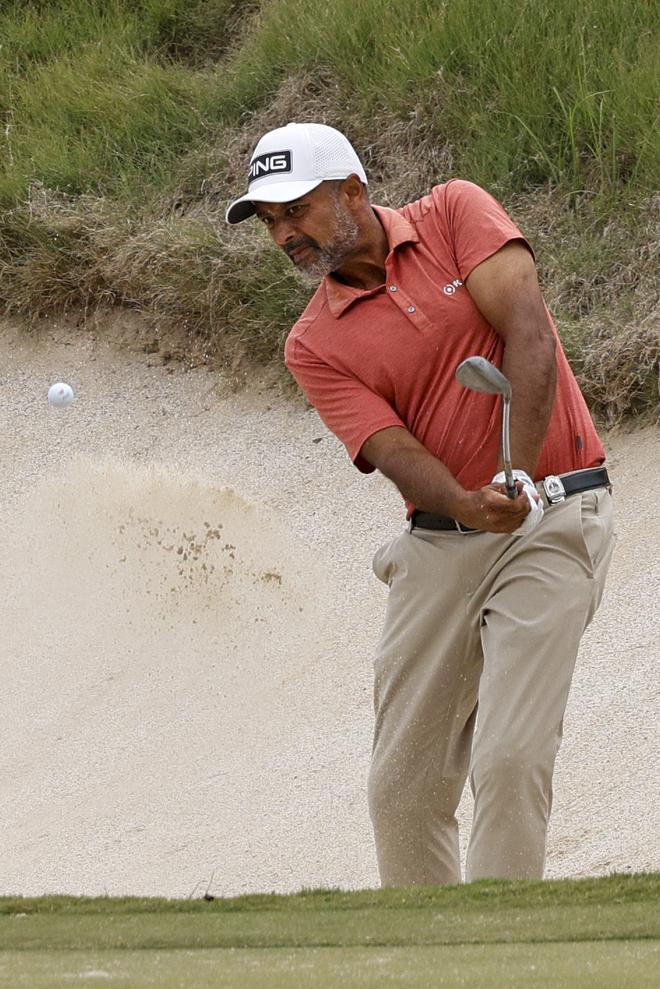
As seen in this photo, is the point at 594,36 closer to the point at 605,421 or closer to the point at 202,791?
the point at 605,421

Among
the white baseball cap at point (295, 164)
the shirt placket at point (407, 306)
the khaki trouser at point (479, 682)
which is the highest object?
the white baseball cap at point (295, 164)

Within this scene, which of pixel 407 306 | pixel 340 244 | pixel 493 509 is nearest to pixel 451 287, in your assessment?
pixel 407 306

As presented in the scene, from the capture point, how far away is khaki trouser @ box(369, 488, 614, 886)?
3.35m

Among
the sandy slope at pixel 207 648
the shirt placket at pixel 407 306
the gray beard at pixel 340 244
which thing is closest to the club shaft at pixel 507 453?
the shirt placket at pixel 407 306

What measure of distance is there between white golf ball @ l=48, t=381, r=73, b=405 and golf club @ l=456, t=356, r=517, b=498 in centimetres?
539

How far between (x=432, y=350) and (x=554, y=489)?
0.39 meters

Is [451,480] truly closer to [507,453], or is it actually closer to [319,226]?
[507,453]

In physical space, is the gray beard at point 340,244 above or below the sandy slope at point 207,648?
above

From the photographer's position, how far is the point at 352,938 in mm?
2924

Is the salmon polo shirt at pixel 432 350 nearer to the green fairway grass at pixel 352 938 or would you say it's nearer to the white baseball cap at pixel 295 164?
the white baseball cap at pixel 295 164

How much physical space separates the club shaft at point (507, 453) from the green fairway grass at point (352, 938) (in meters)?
0.77

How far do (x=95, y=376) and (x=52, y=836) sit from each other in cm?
312

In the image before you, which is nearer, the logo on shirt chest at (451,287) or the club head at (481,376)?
the club head at (481,376)

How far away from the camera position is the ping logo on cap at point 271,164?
Answer: 364cm
